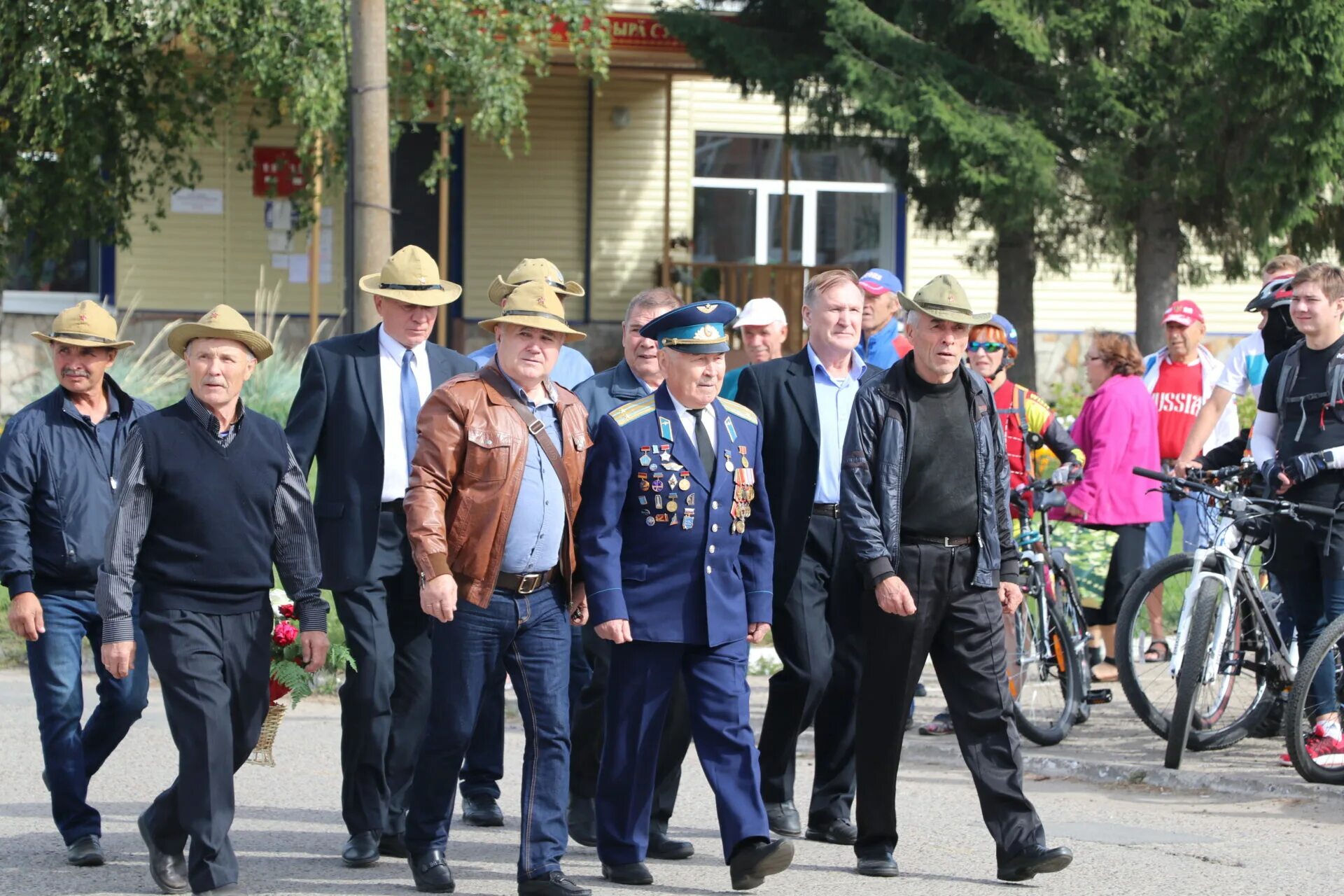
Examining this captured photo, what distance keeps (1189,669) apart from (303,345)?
1501cm

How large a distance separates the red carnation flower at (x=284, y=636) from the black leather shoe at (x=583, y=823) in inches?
51.1

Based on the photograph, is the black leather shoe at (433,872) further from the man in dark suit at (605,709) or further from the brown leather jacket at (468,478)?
the brown leather jacket at (468,478)

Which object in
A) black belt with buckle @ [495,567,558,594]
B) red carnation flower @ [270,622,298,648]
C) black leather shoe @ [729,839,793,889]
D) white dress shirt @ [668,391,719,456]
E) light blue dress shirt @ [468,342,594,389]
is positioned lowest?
black leather shoe @ [729,839,793,889]

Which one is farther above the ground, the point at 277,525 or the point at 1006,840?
the point at 277,525

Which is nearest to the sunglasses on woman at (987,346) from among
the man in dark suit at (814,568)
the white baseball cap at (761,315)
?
the white baseball cap at (761,315)

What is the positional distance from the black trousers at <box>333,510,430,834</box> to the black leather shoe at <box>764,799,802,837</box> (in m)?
1.34

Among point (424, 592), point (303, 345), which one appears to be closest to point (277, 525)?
point (424, 592)

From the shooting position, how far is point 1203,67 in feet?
55.2

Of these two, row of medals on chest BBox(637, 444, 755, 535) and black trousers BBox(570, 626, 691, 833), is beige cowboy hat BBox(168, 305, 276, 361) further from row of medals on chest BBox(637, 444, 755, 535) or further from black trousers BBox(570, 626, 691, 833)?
black trousers BBox(570, 626, 691, 833)

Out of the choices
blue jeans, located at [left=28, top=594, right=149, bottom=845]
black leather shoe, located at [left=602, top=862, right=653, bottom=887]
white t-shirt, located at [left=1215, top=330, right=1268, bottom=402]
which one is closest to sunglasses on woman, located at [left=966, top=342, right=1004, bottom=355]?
white t-shirt, located at [left=1215, top=330, right=1268, bottom=402]

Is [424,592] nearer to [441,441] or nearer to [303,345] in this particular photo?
[441,441]

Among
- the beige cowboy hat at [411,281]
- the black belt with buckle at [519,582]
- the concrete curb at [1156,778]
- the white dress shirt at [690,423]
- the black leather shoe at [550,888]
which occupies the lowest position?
the concrete curb at [1156,778]

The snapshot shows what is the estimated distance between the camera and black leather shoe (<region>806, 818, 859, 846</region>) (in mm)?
6676

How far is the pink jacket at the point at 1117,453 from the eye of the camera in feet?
31.8
